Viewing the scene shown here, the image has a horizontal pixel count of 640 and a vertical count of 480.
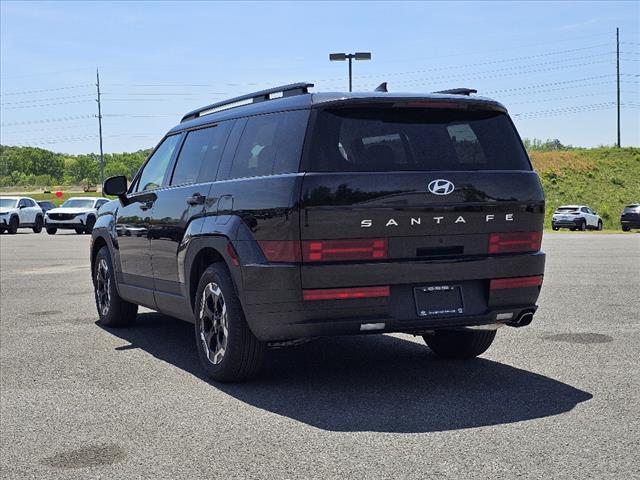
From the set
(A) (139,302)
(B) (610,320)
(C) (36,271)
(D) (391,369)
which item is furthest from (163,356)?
(C) (36,271)

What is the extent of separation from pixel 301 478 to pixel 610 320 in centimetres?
610

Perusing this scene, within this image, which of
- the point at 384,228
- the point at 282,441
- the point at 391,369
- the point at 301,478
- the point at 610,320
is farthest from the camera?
the point at 610,320

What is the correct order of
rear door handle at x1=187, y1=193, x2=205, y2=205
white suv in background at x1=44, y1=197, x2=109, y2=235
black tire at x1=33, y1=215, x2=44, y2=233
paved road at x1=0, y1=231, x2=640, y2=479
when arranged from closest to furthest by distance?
paved road at x1=0, y1=231, x2=640, y2=479, rear door handle at x1=187, y1=193, x2=205, y2=205, white suv in background at x1=44, y1=197, x2=109, y2=235, black tire at x1=33, y1=215, x2=44, y2=233

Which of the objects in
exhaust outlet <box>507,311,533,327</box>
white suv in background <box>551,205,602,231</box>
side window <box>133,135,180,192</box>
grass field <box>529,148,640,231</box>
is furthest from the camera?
grass field <box>529,148,640,231</box>

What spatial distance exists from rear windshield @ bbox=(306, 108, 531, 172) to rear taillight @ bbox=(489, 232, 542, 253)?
0.48 metres

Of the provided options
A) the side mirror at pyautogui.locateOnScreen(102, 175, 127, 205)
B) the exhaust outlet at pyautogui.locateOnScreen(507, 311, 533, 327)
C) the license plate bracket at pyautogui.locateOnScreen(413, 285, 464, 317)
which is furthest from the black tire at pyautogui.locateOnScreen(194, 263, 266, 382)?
the side mirror at pyautogui.locateOnScreen(102, 175, 127, 205)

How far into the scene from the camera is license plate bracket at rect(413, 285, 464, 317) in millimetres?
6027

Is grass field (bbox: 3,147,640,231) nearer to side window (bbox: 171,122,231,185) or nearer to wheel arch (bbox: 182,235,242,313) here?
side window (bbox: 171,122,231,185)

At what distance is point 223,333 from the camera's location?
21.4 ft

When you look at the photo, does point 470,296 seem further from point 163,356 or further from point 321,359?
point 163,356

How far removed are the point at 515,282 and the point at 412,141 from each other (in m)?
1.23

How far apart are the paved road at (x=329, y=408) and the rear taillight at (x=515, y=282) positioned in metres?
0.69

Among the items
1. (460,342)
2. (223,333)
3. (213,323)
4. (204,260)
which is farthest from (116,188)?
(460,342)

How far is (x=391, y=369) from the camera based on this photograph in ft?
22.9
